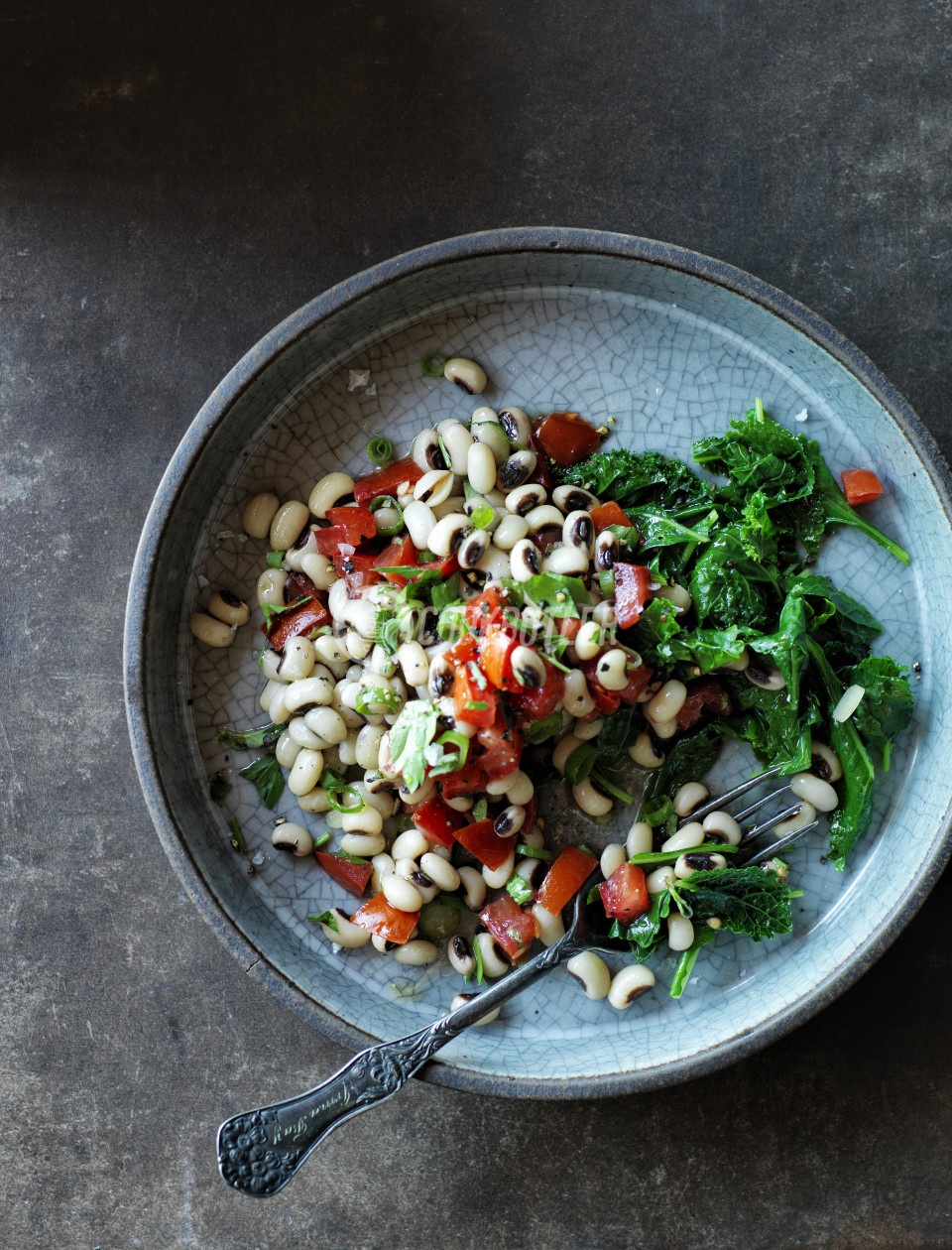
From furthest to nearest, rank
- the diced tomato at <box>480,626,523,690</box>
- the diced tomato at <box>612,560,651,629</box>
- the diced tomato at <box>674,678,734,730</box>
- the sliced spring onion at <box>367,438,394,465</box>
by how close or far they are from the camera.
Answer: the sliced spring onion at <box>367,438,394,465</box>
the diced tomato at <box>674,678,734,730</box>
the diced tomato at <box>612,560,651,629</box>
the diced tomato at <box>480,626,523,690</box>

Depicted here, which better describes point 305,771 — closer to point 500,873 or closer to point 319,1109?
point 500,873

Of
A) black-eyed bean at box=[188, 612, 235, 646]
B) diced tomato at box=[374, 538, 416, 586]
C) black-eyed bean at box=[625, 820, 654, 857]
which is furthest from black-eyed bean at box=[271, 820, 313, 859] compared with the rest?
black-eyed bean at box=[625, 820, 654, 857]

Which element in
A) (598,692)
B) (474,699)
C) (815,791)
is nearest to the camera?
(474,699)

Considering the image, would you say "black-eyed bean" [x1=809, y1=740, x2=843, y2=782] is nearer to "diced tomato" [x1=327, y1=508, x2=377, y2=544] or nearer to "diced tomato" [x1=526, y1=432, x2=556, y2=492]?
"diced tomato" [x1=526, y1=432, x2=556, y2=492]

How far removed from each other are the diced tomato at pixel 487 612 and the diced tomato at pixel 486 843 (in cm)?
37

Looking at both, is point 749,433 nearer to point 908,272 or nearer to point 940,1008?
point 908,272

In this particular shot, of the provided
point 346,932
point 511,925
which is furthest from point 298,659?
point 511,925

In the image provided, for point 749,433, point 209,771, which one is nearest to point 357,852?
point 209,771

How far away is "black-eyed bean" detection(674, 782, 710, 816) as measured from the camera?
1.56m

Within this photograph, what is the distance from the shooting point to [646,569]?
1459 mm

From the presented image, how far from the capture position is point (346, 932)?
1588 millimetres

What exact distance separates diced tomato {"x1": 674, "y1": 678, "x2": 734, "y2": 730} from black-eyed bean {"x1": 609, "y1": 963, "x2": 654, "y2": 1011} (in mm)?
465

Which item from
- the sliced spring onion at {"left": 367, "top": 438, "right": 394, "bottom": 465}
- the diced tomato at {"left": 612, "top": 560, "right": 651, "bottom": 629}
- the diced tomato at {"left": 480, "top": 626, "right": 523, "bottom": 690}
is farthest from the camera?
the sliced spring onion at {"left": 367, "top": 438, "right": 394, "bottom": 465}

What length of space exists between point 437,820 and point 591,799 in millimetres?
280
